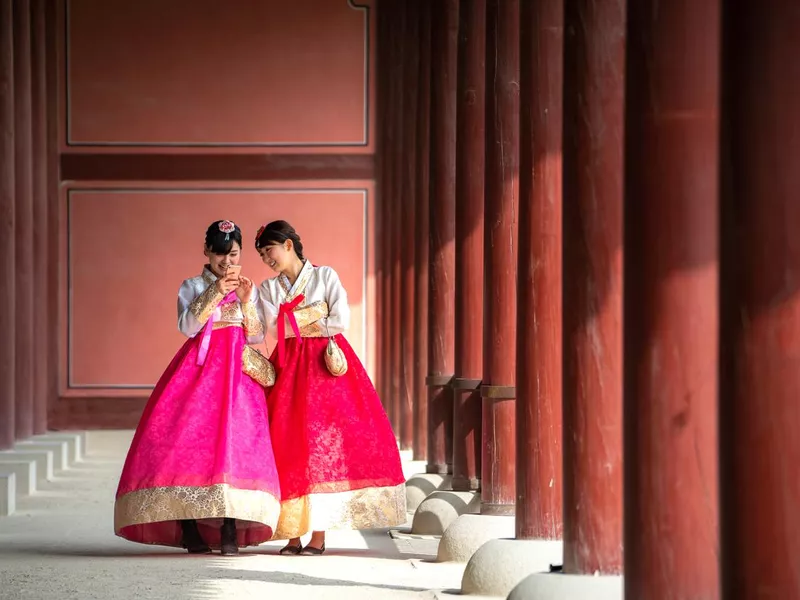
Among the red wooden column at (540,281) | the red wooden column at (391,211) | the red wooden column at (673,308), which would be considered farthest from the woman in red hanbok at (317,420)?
the red wooden column at (391,211)

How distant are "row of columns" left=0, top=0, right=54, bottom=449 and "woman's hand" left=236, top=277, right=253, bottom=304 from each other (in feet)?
15.1

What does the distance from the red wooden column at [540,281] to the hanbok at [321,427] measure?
106cm

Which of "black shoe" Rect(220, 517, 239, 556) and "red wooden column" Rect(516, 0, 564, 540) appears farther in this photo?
"black shoe" Rect(220, 517, 239, 556)

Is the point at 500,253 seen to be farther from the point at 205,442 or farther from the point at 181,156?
the point at 181,156

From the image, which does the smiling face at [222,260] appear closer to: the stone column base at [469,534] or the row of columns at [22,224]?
the stone column base at [469,534]

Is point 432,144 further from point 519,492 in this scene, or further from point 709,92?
point 709,92

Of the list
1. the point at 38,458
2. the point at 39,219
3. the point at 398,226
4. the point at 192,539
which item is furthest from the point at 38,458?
the point at 398,226

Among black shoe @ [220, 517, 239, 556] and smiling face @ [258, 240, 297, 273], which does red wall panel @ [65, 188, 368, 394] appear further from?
black shoe @ [220, 517, 239, 556]

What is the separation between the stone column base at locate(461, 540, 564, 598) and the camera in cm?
495

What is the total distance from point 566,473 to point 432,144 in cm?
545

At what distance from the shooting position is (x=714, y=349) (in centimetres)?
337

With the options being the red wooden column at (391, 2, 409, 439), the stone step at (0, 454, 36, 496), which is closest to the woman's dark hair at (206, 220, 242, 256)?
the stone step at (0, 454, 36, 496)

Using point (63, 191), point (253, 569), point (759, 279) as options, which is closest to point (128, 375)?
point (63, 191)

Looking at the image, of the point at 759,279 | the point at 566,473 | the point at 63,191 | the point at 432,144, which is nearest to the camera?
the point at 759,279
